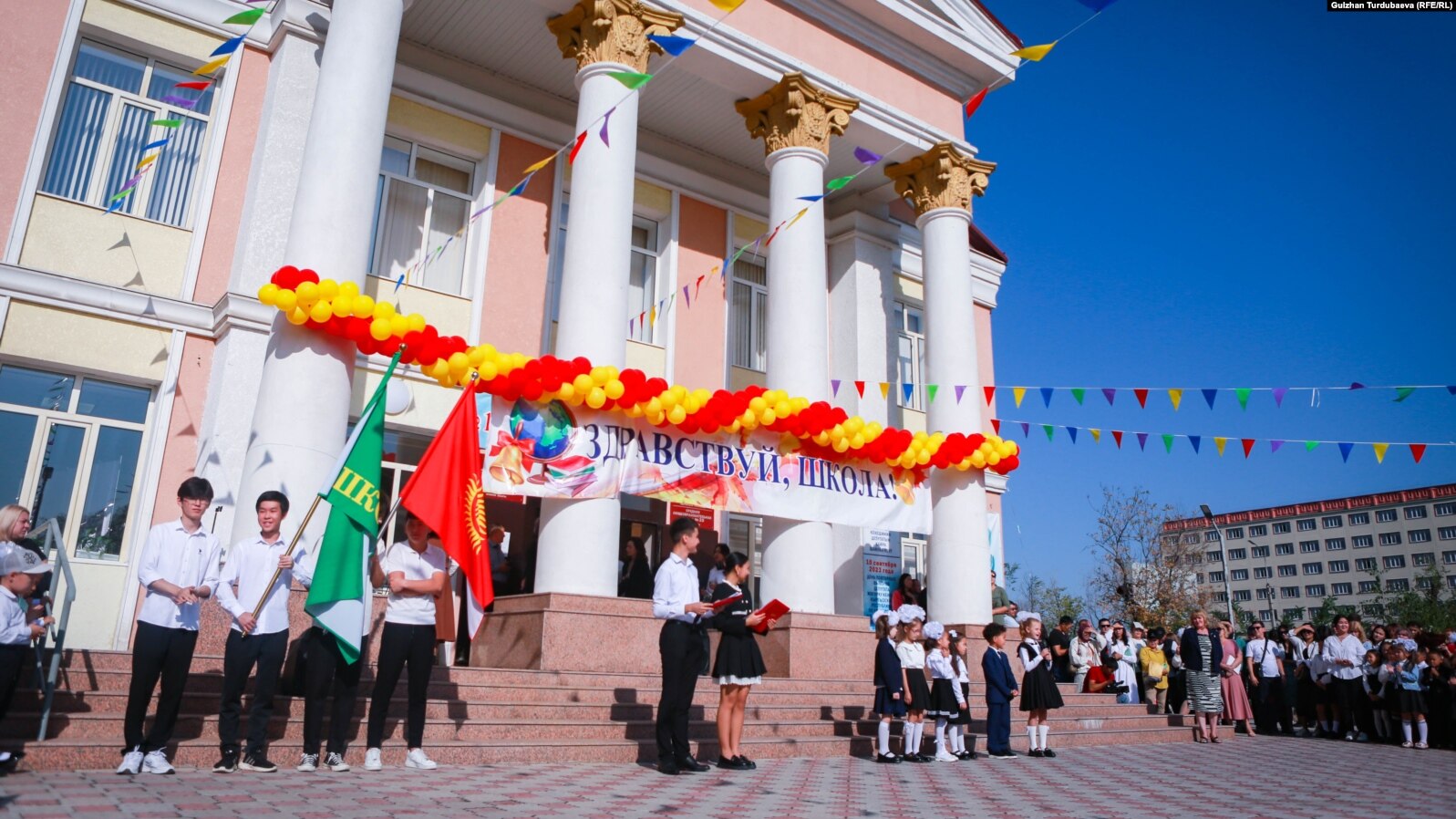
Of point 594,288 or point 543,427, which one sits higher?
point 594,288

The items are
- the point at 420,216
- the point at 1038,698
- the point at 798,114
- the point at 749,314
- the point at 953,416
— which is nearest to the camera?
the point at 1038,698

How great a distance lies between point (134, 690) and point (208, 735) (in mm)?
907

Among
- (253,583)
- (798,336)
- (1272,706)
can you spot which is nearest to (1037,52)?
(798,336)

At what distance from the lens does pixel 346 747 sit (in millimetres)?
6586

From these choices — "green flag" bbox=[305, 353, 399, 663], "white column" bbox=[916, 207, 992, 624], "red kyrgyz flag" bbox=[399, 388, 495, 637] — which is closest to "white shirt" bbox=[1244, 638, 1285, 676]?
"white column" bbox=[916, 207, 992, 624]

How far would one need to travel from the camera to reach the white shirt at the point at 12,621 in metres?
5.70

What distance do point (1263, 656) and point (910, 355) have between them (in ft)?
26.1

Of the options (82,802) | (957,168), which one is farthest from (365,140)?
(957,168)

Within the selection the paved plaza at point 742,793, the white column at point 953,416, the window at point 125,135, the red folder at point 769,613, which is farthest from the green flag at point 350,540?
the white column at point 953,416

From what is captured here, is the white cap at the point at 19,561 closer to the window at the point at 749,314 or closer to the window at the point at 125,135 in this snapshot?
the window at the point at 125,135

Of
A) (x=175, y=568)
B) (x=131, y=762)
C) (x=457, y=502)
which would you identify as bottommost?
(x=131, y=762)

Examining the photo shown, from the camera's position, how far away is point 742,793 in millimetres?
6254

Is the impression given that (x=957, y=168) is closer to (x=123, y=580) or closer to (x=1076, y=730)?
(x=1076, y=730)

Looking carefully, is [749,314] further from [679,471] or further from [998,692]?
[998,692]
